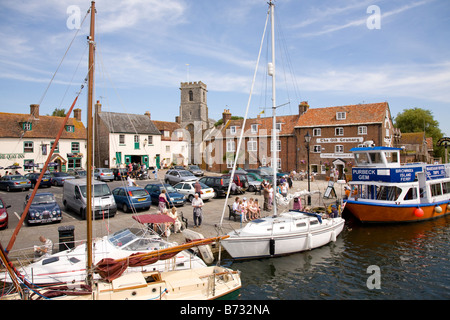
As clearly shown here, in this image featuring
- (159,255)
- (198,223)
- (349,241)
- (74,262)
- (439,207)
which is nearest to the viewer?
(159,255)

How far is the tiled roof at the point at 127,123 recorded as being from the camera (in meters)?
47.8

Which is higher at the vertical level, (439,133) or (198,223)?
(439,133)

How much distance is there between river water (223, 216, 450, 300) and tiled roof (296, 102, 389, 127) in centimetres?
2644

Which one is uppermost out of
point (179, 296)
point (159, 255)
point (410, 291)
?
point (159, 255)

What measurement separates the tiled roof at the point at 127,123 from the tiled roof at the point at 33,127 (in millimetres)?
4491

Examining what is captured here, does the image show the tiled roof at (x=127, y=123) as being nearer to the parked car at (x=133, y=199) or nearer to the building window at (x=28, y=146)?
the building window at (x=28, y=146)

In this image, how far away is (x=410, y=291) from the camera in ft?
37.5

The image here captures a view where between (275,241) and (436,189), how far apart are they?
17244mm

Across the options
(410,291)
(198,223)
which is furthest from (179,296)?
(410,291)

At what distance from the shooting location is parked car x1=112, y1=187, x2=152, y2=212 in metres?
19.5

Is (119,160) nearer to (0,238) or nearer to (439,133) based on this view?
(0,238)

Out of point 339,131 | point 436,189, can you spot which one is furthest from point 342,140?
point 436,189

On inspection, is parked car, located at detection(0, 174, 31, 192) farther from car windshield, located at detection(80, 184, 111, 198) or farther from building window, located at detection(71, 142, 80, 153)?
building window, located at detection(71, 142, 80, 153)

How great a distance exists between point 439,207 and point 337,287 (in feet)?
51.1
